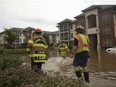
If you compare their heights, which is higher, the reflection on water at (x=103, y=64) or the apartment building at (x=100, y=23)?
the apartment building at (x=100, y=23)

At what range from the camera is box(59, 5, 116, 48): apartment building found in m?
41.3

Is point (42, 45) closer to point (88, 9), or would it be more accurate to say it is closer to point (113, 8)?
point (113, 8)

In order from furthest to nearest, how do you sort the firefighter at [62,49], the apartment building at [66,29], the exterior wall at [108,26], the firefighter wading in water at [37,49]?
the apartment building at [66,29] → the exterior wall at [108,26] → the firefighter at [62,49] → the firefighter wading in water at [37,49]

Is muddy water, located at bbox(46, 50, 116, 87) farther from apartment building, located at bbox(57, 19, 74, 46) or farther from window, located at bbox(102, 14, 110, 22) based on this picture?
apartment building, located at bbox(57, 19, 74, 46)

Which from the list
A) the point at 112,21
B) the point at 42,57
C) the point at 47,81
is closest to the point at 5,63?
the point at 42,57

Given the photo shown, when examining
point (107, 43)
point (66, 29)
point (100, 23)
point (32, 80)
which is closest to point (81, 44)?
point (32, 80)

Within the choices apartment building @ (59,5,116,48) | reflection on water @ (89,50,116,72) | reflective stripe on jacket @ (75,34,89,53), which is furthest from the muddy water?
apartment building @ (59,5,116,48)

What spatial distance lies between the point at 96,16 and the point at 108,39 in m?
6.26

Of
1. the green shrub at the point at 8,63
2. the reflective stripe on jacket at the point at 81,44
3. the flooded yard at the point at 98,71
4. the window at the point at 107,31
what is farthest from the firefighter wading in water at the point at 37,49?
the window at the point at 107,31

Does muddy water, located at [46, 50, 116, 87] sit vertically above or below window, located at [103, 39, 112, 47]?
below

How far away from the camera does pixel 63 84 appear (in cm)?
338

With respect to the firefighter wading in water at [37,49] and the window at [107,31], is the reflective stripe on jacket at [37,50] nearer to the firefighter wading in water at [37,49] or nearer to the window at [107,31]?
the firefighter wading in water at [37,49]

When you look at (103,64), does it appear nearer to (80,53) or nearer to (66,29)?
(80,53)

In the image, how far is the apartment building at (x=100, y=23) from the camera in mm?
41312
